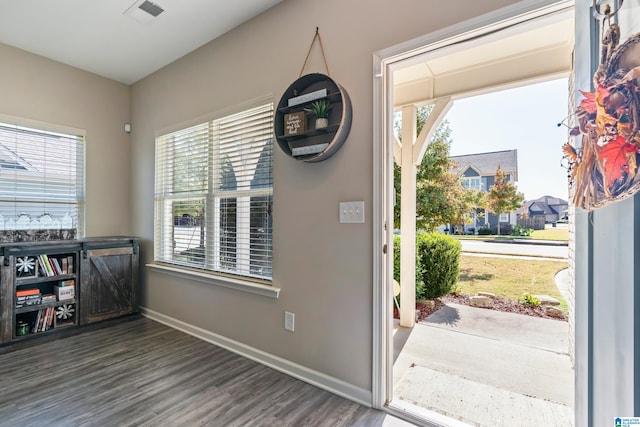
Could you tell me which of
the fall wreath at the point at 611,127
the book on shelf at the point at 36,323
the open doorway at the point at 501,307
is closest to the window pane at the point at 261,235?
the open doorway at the point at 501,307

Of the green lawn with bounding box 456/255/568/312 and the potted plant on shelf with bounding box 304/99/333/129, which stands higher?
the potted plant on shelf with bounding box 304/99/333/129

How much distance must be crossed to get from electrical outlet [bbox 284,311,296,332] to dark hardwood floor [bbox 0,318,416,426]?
13.1 inches

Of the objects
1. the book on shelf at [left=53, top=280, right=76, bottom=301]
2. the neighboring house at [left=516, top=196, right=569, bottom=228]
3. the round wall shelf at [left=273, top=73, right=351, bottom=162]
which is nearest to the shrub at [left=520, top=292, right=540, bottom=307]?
the neighboring house at [left=516, top=196, right=569, bottom=228]

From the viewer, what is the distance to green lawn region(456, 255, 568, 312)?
173 inches

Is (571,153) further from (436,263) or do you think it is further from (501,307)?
(501,307)

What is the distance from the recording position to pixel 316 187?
2164mm

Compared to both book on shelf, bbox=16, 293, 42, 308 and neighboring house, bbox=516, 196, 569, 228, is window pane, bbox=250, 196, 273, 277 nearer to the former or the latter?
book on shelf, bbox=16, 293, 42, 308

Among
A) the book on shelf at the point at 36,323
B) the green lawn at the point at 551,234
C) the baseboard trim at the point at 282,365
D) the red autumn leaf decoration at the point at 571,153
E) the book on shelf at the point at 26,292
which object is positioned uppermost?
the red autumn leaf decoration at the point at 571,153

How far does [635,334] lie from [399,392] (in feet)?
5.33

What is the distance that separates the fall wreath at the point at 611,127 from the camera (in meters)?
0.71

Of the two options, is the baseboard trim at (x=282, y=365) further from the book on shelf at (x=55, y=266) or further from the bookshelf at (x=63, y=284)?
the book on shelf at (x=55, y=266)

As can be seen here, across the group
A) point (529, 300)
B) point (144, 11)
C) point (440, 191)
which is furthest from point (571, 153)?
point (529, 300)

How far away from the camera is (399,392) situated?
6.93 feet

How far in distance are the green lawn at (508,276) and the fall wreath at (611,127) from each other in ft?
13.7
